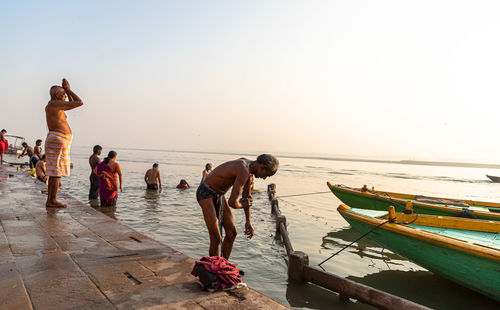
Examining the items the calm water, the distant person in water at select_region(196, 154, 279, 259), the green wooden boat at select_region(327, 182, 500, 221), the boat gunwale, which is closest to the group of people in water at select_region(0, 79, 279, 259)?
the distant person in water at select_region(196, 154, 279, 259)

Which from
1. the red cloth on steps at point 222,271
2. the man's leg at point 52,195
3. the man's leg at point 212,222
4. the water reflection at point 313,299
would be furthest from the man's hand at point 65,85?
the water reflection at point 313,299

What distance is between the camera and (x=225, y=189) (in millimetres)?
4230

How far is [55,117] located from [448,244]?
26.2 feet

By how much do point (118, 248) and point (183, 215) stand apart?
6.63 meters

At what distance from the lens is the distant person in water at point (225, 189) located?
3.84 m

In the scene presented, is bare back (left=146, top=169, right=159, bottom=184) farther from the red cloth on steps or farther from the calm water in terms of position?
the red cloth on steps

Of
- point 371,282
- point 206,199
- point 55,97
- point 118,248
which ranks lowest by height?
point 371,282

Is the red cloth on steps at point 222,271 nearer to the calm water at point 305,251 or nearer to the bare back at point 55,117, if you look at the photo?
the calm water at point 305,251

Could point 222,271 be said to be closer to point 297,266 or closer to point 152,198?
point 297,266

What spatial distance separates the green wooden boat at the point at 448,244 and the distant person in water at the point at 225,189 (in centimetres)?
369

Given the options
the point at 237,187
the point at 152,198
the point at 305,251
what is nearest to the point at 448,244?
the point at 305,251

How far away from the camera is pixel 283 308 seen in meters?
3.01

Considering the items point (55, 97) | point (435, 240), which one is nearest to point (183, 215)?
point (55, 97)

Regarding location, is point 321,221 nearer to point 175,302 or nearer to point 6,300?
point 175,302
